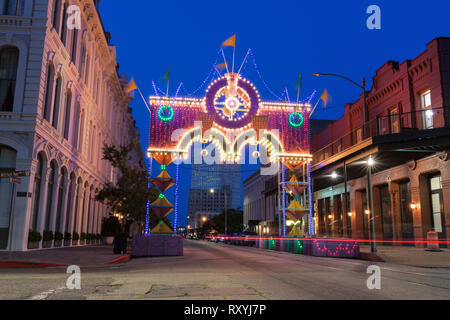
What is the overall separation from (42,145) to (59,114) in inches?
137

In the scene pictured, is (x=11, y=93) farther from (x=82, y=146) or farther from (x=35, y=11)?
(x=82, y=146)

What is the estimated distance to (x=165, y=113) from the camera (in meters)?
26.7

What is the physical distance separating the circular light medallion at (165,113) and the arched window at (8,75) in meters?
8.75

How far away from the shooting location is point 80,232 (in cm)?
3102

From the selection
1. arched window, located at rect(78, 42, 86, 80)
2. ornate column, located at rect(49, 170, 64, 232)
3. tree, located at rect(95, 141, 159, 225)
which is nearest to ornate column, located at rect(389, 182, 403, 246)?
tree, located at rect(95, 141, 159, 225)

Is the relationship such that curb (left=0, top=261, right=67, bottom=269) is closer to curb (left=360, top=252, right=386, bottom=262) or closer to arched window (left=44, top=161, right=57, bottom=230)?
arched window (left=44, top=161, right=57, bottom=230)

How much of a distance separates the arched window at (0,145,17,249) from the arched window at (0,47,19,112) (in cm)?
215

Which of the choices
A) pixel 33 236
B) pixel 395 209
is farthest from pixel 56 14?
pixel 395 209

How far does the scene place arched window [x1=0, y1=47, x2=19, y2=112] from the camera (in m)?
20.3

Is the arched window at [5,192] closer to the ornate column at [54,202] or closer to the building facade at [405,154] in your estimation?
the ornate column at [54,202]

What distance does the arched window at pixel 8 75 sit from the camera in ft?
66.5

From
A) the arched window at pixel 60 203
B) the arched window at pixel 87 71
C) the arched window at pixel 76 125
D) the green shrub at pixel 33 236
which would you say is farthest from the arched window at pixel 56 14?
the green shrub at pixel 33 236

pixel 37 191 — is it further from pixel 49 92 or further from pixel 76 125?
pixel 76 125

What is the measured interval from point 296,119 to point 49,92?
52.1 feet
